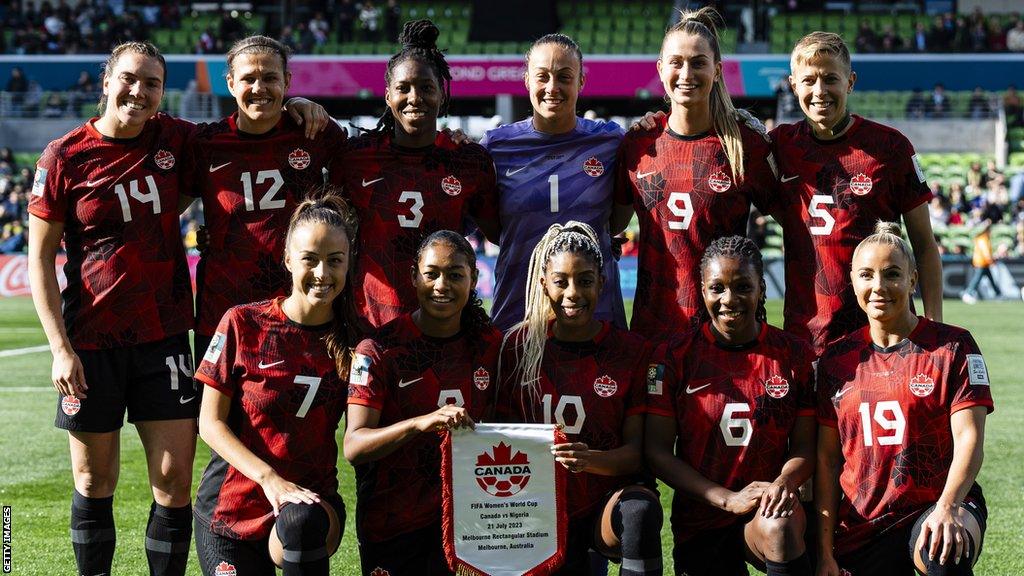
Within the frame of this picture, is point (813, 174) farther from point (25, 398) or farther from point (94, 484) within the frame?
point (25, 398)

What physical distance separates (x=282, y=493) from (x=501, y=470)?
26.7 inches

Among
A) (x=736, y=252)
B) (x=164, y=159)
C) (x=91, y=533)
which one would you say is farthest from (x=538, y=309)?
(x=91, y=533)

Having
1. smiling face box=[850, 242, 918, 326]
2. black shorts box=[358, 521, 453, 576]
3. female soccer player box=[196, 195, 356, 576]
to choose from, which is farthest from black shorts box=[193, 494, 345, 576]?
smiling face box=[850, 242, 918, 326]

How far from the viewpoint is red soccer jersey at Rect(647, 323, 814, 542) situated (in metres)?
3.90

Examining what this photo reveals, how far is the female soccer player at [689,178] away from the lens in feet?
14.3

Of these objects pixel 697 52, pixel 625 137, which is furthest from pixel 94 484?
pixel 697 52

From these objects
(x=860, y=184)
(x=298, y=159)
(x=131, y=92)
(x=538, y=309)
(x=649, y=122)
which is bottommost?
(x=538, y=309)

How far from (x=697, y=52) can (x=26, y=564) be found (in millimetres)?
3450

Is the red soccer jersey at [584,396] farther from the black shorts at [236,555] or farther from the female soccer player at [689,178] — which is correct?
the black shorts at [236,555]

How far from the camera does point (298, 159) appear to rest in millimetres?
4539

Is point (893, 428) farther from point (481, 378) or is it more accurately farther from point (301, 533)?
point (301, 533)

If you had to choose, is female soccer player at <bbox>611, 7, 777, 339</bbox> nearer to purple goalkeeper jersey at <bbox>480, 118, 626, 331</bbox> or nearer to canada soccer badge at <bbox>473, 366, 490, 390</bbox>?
purple goalkeeper jersey at <bbox>480, 118, 626, 331</bbox>

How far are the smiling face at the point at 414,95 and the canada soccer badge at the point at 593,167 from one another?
0.62m

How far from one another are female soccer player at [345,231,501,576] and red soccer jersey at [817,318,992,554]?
1180mm
